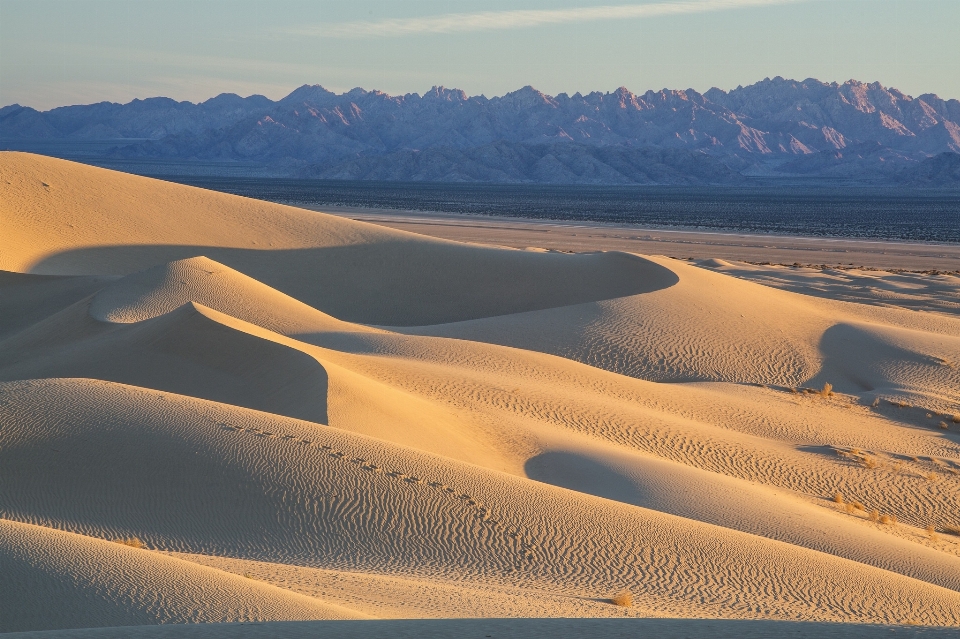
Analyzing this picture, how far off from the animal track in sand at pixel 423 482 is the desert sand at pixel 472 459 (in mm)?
29

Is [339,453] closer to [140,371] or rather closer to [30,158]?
[140,371]

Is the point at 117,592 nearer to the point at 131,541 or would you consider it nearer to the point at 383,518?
the point at 131,541

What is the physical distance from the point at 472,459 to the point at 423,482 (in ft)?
8.15

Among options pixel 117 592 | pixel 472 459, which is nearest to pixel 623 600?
pixel 117 592

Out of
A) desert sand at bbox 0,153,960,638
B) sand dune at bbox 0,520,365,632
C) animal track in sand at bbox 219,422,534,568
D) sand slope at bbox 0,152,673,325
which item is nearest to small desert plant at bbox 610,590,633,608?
desert sand at bbox 0,153,960,638

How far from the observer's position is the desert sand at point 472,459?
636 cm

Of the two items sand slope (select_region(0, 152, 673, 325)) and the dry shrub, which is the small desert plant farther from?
sand slope (select_region(0, 152, 673, 325))

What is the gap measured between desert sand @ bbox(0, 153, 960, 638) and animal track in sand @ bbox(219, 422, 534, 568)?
0.03 meters

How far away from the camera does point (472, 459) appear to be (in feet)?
38.2

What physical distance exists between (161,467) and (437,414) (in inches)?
177

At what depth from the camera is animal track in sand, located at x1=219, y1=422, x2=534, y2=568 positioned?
8.54m

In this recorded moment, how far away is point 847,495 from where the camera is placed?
502 inches

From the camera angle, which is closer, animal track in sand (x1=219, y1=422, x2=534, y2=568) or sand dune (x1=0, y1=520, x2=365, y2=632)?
sand dune (x1=0, y1=520, x2=365, y2=632)

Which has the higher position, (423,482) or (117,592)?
(117,592)
